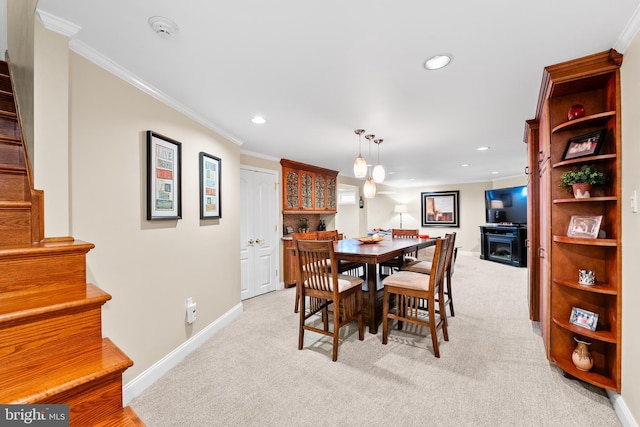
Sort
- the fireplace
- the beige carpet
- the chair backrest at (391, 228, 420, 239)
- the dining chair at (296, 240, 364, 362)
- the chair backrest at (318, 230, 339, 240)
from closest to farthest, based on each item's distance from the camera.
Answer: the beige carpet < the dining chair at (296, 240, 364, 362) < the chair backrest at (391, 228, 420, 239) < the chair backrest at (318, 230, 339, 240) < the fireplace

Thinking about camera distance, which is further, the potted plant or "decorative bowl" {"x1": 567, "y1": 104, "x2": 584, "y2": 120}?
"decorative bowl" {"x1": 567, "y1": 104, "x2": 584, "y2": 120}

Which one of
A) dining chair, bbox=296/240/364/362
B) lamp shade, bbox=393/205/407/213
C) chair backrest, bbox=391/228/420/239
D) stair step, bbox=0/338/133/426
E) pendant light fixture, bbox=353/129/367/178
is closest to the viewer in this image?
stair step, bbox=0/338/133/426

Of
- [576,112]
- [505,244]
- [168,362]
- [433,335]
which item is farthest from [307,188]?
[505,244]

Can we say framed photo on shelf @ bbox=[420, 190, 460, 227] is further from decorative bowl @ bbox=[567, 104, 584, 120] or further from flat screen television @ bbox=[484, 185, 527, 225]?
decorative bowl @ bbox=[567, 104, 584, 120]

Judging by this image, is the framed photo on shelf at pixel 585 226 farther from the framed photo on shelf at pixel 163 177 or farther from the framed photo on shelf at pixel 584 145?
the framed photo on shelf at pixel 163 177

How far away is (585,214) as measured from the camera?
1.96 m

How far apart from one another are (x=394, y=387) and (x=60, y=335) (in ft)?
6.30

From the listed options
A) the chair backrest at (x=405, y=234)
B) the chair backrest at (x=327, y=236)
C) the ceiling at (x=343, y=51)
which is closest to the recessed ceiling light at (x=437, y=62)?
the ceiling at (x=343, y=51)

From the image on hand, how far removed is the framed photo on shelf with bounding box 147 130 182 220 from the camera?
208 cm

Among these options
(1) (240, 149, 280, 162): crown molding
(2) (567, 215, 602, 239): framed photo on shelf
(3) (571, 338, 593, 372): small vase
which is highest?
(1) (240, 149, 280, 162): crown molding

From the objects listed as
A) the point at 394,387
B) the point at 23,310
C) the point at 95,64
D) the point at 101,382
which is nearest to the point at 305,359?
the point at 394,387

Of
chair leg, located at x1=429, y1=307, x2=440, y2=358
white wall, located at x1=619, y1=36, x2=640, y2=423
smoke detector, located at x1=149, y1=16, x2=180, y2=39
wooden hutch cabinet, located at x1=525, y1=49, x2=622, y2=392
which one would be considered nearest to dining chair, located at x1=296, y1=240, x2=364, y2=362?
chair leg, located at x1=429, y1=307, x2=440, y2=358

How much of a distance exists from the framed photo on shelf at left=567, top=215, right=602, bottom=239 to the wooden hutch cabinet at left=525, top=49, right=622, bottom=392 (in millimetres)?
48

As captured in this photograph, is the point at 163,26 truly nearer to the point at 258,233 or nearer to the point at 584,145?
the point at 584,145
